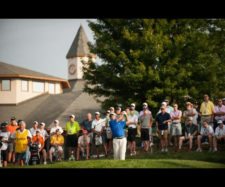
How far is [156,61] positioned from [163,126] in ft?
31.2

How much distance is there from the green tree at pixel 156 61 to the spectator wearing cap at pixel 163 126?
24.9 ft

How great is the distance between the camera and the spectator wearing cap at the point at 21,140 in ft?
42.4

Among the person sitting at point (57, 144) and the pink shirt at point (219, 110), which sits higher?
the pink shirt at point (219, 110)

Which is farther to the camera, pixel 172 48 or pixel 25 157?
pixel 172 48

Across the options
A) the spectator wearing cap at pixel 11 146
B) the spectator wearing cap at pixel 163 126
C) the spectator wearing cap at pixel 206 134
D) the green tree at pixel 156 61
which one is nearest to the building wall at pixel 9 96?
the green tree at pixel 156 61

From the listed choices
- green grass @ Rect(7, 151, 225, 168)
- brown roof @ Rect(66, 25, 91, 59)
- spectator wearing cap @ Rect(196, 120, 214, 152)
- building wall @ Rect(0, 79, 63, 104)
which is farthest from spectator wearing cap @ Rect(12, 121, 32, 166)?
brown roof @ Rect(66, 25, 91, 59)

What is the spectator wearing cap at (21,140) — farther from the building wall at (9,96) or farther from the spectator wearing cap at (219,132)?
the building wall at (9,96)

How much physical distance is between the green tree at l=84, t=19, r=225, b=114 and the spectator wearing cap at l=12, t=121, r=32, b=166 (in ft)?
27.7

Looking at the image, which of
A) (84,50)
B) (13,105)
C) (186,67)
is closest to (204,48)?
(186,67)

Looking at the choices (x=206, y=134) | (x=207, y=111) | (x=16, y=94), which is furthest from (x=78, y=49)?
(x=206, y=134)
